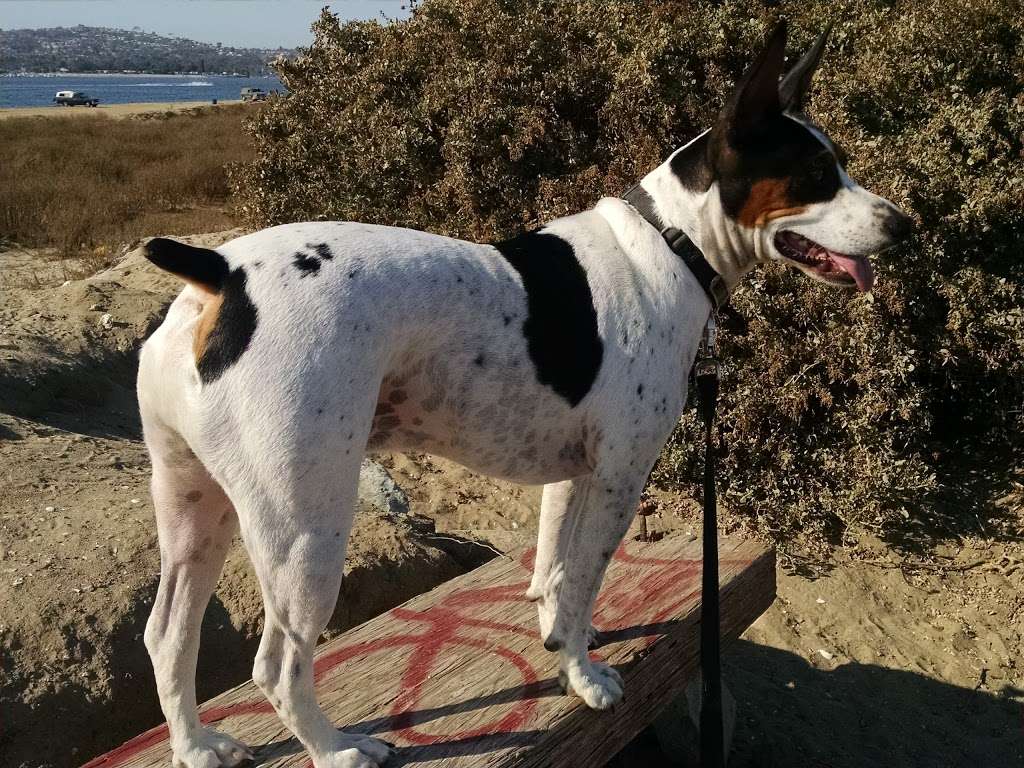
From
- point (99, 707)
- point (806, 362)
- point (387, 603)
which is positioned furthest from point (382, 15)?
point (99, 707)

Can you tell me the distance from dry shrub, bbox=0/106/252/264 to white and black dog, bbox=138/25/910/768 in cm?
1035

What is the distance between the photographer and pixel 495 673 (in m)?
3.19

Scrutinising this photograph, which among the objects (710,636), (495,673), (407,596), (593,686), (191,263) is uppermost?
(191,263)

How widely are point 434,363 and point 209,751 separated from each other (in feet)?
4.48

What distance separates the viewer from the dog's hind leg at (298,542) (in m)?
2.10

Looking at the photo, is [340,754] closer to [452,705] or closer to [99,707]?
[452,705]

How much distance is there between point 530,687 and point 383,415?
1.26 m

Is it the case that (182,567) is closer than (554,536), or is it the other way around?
(182,567)

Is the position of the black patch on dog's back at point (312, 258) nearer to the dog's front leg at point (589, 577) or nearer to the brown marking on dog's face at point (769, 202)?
the dog's front leg at point (589, 577)

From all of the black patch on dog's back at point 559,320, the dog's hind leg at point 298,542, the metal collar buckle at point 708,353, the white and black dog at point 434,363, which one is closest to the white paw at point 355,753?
the white and black dog at point 434,363

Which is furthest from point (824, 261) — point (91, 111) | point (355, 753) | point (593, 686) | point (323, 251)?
point (91, 111)

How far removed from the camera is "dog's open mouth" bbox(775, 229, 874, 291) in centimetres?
257

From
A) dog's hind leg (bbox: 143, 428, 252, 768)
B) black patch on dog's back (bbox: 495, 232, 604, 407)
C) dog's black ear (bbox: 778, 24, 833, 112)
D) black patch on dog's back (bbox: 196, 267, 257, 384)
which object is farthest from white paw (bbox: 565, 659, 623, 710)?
dog's black ear (bbox: 778, 24, 833, 112)

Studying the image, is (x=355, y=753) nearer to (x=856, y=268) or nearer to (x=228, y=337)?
(x=228, y=337)
